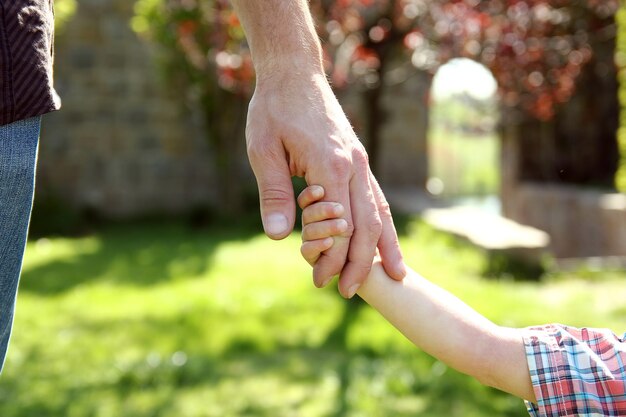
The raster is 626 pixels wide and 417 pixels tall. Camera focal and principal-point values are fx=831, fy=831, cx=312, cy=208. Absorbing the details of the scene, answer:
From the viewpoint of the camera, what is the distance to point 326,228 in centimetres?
121

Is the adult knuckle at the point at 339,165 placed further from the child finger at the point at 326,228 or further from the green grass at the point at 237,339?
the green grass at the point at 237,339

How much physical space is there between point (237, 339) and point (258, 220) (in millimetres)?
4634

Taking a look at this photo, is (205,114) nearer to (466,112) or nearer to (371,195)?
(466,112)

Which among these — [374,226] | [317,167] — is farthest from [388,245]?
[317,167]

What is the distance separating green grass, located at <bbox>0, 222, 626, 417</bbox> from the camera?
341 centimetres

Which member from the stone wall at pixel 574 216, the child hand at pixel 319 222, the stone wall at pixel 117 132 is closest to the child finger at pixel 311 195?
the child hand at pixel 319 222

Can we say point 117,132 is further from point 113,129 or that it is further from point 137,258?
point 137,258

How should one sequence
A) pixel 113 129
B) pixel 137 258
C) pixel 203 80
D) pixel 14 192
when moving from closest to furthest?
pixel 14 192 → pixel 137 258 → pixel 203 80 → pixel 113 129

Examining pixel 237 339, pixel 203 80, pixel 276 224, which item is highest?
pixel 276 224

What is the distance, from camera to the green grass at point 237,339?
3414mm

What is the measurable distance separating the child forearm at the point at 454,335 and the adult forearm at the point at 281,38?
0.35 meters

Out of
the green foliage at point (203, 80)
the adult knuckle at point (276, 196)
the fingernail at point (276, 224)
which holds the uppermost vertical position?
the adult knuckle at point (276, 196)

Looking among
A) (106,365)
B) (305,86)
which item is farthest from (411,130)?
(305,86)

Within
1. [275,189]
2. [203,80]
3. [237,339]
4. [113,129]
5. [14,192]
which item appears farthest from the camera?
[113,129]
